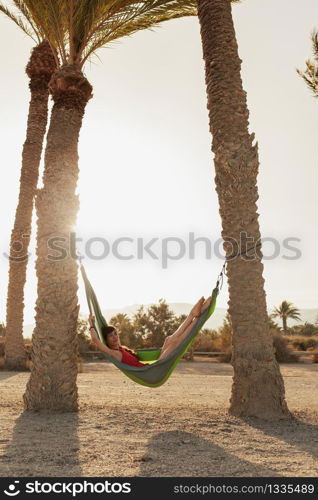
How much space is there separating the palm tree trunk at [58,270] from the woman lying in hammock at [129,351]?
2.27 ft

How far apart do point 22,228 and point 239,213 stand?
7.89 m

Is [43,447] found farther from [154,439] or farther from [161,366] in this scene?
[161,366]

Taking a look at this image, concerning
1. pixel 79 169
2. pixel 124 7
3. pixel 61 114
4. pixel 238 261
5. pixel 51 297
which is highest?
pixel 124 7

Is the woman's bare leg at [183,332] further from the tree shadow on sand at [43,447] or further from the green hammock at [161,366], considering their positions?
the tree shadow on sand at [43,447]

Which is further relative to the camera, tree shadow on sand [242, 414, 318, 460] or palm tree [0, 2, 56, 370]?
palm tree [0, 2, 56, 370]

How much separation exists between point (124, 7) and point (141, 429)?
23.3 feet

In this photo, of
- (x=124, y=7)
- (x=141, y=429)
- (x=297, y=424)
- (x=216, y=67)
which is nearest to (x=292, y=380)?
(x=297, y=424)

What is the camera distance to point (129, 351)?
6430 millimetres

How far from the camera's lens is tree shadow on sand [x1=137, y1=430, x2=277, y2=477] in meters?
3.92

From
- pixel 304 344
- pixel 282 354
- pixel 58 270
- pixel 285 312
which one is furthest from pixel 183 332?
pixel 285 312

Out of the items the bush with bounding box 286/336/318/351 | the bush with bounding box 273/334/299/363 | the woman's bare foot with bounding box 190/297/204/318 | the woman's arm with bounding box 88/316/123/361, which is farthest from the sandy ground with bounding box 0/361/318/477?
the bush with bounding box 286/336/318/351

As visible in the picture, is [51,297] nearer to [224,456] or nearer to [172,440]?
[172,440]

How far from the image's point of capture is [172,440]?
5.04 metres

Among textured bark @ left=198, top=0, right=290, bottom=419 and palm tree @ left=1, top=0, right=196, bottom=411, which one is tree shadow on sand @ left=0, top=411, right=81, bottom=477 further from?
textured bark @ left=198, top=0, right=290, bottom=419
